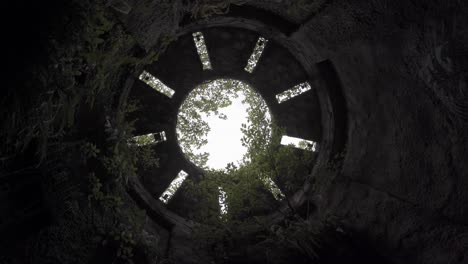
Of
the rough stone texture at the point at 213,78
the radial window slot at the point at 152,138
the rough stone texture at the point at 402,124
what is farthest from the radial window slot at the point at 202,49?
the rough stone texture at the point at 402,124

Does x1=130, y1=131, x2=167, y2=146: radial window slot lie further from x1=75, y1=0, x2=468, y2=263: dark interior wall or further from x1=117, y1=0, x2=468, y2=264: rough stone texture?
x1=117, y1=0, x2=468, y2=264: rough stone texture

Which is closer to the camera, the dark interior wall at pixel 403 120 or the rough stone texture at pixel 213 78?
the dark interior wall at pixel 403 120

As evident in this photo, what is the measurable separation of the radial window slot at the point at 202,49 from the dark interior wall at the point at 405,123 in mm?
2941

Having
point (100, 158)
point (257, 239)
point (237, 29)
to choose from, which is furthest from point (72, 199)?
point (237, 29)

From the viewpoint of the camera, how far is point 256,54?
24.4ft

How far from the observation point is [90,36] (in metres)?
2.37

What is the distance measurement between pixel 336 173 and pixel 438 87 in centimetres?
278

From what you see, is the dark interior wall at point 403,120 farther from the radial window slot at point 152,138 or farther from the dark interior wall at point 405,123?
the radial window slot at point 152,138

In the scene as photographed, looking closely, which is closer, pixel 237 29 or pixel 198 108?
pixel 237 29

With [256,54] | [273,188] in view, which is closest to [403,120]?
[273,188]

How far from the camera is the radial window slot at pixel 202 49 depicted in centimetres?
725

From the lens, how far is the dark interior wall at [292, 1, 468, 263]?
Answer: 8.91 feet

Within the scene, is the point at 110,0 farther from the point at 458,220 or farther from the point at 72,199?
the point at 458,220

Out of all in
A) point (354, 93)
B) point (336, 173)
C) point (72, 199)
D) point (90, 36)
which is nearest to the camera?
point (90, 36)
